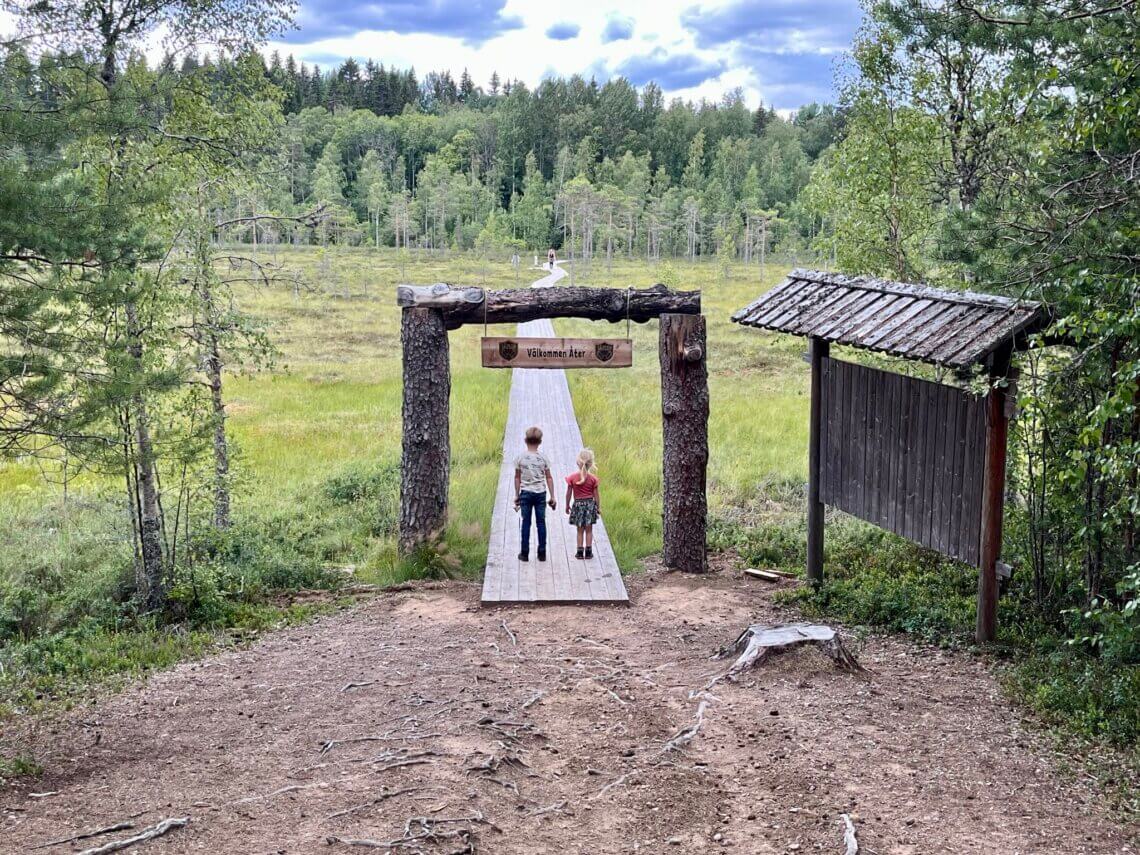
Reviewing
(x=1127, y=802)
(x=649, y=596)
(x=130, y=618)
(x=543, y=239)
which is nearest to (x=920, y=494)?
(x=649, y=596)

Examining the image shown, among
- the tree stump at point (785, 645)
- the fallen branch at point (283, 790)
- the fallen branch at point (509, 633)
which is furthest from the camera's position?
the fallen branch at point (509, 633)

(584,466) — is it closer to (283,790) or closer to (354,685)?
(354,685)

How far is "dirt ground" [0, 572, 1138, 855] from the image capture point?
16.0 ft

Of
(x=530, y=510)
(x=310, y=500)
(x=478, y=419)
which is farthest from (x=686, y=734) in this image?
(x=478, y=419)

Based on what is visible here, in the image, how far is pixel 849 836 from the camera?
474cm

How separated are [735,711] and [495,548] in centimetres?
551

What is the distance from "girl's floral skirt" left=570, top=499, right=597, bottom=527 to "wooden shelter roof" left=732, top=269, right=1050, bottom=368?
267 centimetres

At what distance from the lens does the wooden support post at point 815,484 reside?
9.80 meters

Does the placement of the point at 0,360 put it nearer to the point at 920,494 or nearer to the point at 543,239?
the point at 920,494

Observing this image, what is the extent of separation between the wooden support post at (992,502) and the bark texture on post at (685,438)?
358cm

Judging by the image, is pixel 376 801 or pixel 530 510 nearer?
pixel 376 801

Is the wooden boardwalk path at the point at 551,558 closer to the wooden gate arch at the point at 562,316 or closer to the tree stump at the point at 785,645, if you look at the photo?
the wooden gate arch at the point at 562,316

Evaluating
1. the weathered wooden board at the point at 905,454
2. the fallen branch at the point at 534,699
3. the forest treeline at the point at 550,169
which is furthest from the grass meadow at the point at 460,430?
the forest treeline at the point at 550,169

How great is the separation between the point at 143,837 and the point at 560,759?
230cm
